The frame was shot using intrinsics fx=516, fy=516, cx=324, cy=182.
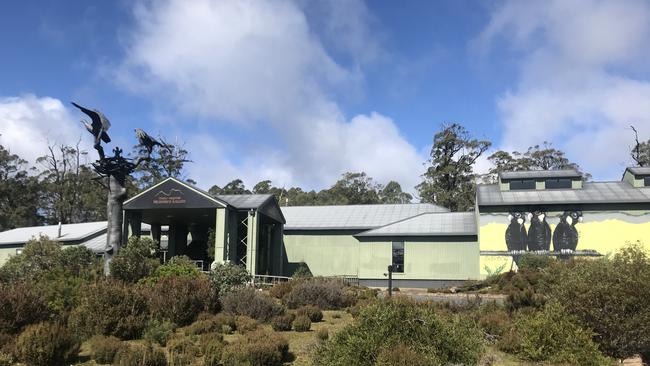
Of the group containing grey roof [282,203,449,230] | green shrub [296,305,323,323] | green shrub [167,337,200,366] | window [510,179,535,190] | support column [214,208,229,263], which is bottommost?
green shrub [167,337,200,366]

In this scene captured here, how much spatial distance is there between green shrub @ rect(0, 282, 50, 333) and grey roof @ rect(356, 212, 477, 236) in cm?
2510

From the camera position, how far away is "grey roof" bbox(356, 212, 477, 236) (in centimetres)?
3425

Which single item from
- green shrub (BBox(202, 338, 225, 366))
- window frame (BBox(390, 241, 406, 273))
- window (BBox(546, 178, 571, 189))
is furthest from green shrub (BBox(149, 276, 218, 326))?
window (BBox(546, 178, 571, 189))

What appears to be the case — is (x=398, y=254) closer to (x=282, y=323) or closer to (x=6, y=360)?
(x=282, y=323)

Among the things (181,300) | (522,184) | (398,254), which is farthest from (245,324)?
(522,184)

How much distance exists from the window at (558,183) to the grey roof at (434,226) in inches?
213

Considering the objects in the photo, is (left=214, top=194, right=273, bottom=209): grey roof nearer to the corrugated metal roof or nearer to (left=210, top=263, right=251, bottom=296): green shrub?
(left=210, top=263, right=251, bottom=296): green shrub

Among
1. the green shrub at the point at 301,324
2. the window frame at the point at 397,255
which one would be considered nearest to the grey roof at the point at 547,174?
the window frame at the point at 397,255

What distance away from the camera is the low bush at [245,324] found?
13.9 meters

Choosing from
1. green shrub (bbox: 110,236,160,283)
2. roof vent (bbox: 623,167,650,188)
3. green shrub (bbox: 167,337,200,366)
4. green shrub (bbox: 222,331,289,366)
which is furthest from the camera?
roof vent (bbox: 623,167,650,188)

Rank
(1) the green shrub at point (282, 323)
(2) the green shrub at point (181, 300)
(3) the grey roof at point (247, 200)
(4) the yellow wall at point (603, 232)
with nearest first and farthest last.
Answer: (1) the green shrub at point (282, 323)
(2) the green shrub at point (181, 300)
(4) the yellow wall at point (603, 232)
(3) the grey roof at point (247, 200)

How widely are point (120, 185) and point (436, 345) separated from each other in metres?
20.8

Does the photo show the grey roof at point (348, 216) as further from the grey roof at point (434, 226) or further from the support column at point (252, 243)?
the support column at point (252, 243)

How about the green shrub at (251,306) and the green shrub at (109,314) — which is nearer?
the green shrub at (109,314)
